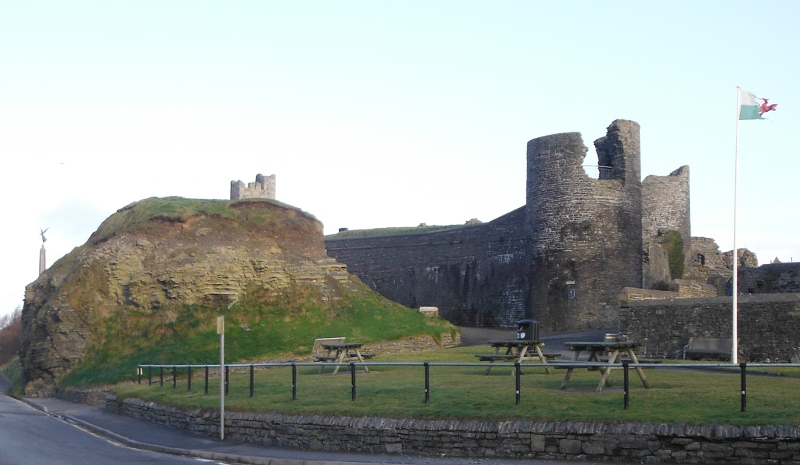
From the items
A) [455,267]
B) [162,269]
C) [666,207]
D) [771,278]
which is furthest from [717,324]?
[455,267]

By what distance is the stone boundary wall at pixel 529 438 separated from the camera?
36.9 feet

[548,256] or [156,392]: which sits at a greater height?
[548,256]

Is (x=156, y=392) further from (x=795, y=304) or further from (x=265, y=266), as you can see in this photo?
(x=795, y=304)

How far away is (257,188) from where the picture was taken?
65375 millimetres

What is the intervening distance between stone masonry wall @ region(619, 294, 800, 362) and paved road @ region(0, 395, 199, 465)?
14380mm

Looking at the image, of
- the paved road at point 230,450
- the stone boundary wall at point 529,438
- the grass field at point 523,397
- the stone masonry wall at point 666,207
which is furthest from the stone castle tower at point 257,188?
the stone boundary wall at point 529,438

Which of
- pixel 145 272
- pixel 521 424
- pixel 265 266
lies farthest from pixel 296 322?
pixel 521 424

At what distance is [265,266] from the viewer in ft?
112

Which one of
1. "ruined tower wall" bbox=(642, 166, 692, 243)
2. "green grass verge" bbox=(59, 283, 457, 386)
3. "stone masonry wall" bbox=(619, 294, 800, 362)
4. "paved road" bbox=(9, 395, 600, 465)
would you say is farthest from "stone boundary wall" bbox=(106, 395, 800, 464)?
"ruined tower wall" bbox=(642, 166, 692, 243)

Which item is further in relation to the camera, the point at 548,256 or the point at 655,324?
the point at 548,256

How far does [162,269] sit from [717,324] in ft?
67.0

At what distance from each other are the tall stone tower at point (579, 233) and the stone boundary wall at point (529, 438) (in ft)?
83.2

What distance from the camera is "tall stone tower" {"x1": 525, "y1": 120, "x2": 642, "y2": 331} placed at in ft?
129

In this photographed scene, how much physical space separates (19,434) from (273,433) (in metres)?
6.92
